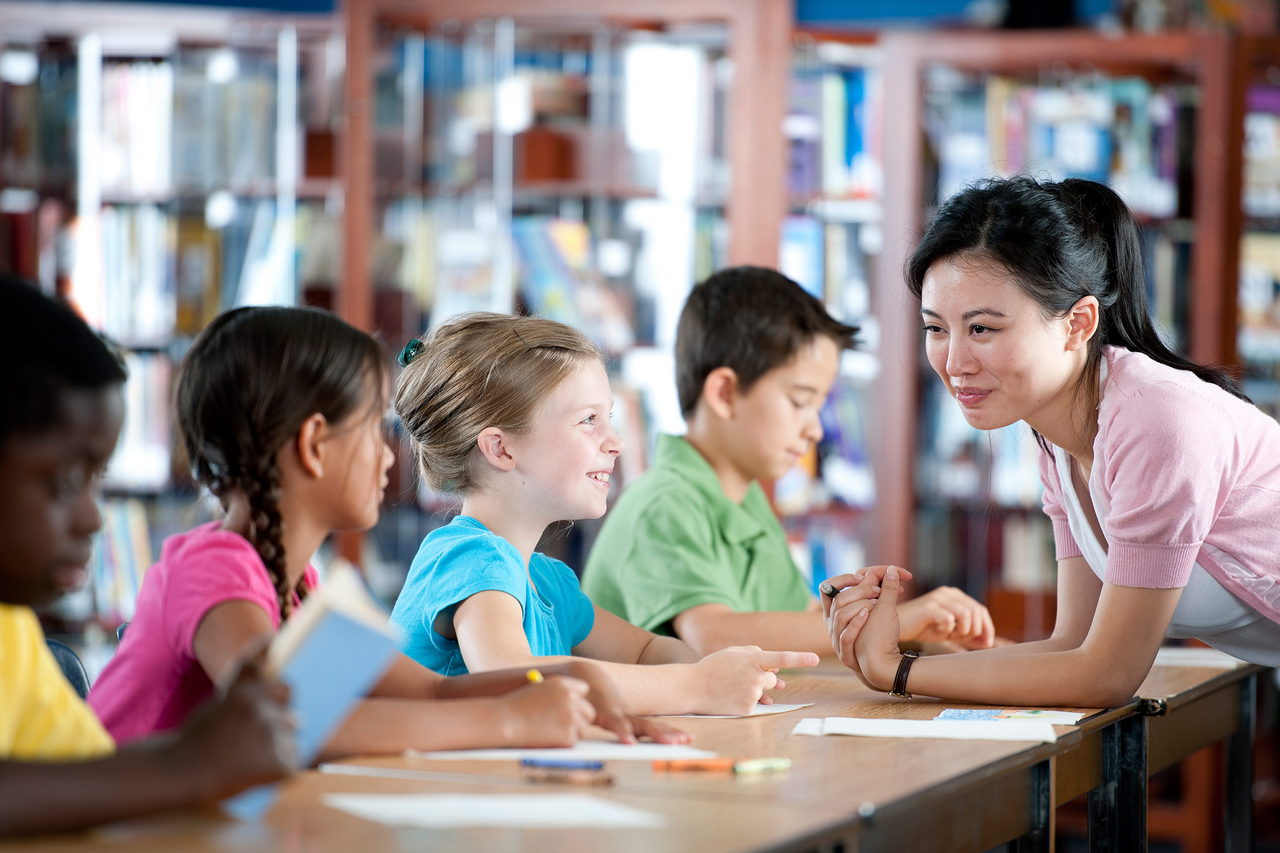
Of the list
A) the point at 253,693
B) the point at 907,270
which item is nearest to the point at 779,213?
the point at 907,270

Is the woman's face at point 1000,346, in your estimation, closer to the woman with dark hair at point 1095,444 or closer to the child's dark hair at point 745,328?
the woman with dark hair at point 1095,444

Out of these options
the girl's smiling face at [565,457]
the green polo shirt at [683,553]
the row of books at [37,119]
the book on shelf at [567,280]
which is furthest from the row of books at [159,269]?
the girl's smiling face at [565,457]

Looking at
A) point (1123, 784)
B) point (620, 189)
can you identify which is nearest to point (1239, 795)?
point (1123, 784)

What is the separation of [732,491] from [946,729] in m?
0.92

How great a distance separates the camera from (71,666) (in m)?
1.54

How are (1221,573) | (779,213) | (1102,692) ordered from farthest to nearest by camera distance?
(779,213) < (1221,573) < (1102,692)

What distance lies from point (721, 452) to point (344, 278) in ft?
4.98

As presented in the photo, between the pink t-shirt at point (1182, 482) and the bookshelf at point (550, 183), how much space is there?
1872 mm

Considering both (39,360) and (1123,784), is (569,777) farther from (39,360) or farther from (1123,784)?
(1123,784)

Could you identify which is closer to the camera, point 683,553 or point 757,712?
point 757,712

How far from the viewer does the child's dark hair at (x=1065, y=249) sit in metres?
1.62

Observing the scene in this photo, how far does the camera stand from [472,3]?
3.35 m

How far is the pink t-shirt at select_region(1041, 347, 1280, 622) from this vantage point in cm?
150

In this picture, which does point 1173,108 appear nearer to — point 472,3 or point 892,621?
point 472,3
